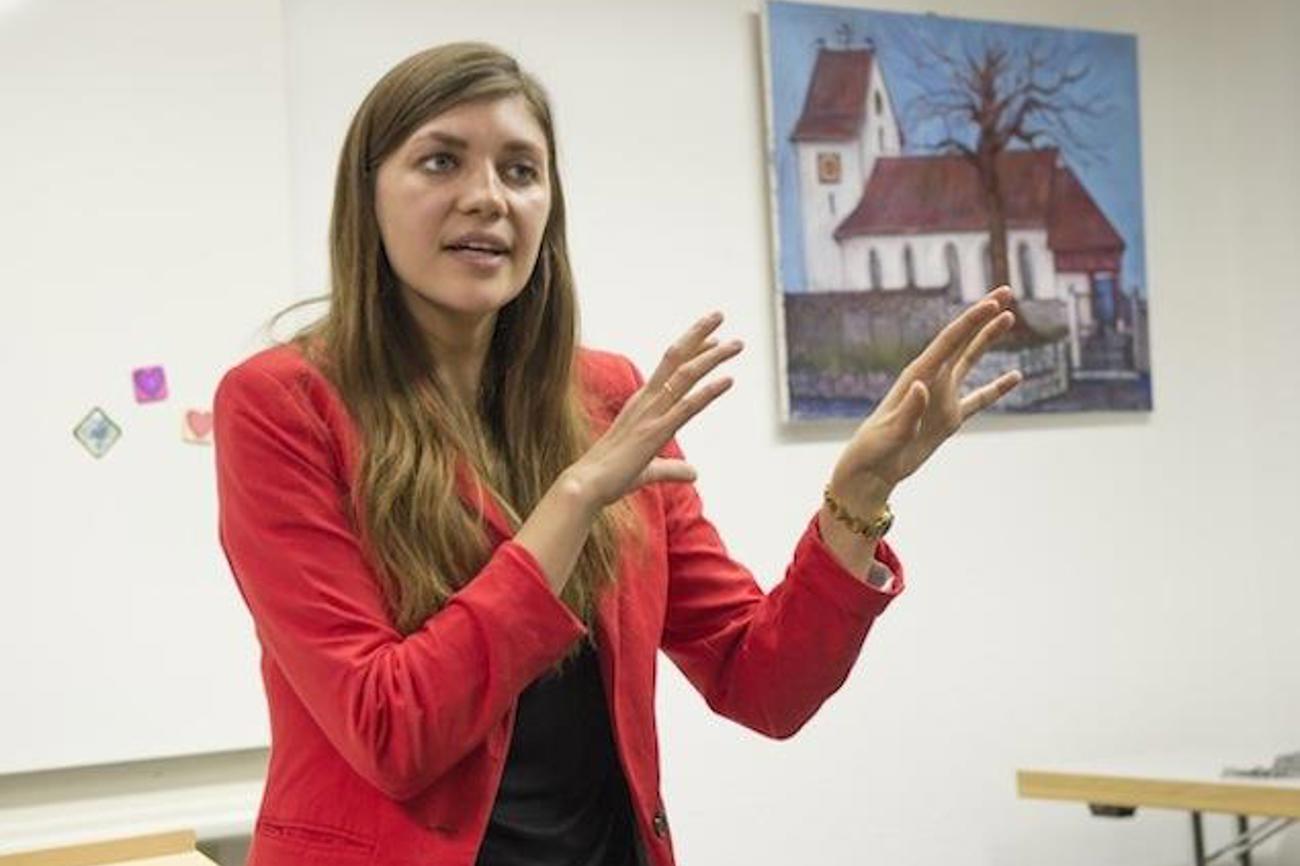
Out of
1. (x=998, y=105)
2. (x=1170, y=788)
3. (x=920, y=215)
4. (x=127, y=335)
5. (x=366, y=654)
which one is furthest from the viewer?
(x=998, y=105)

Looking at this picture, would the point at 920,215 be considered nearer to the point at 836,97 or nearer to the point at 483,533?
the point at 836,97

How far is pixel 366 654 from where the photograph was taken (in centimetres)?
121

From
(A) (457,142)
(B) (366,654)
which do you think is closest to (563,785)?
(B) (366,654)

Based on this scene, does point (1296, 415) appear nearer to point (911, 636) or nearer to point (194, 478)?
point (911, 636)

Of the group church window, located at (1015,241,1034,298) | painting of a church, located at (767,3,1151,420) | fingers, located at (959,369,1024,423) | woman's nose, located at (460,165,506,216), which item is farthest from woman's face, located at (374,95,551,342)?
church window, located at (1015,241,1034,298)

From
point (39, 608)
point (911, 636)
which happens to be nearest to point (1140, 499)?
point (911, 636)

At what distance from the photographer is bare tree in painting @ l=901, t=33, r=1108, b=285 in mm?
3750

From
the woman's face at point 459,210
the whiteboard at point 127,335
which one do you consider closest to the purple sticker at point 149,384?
the whiteboard at point 127,335

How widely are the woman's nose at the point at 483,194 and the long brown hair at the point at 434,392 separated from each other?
6cm

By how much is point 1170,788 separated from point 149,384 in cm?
189

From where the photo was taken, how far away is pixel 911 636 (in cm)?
369

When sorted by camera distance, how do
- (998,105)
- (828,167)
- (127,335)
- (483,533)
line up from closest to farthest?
(483,533) < (127,335) < (828,167) < (998,105)

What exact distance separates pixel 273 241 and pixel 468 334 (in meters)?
1.56

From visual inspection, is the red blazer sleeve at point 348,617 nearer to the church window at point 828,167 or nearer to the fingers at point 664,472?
the fingers at point 664,472
